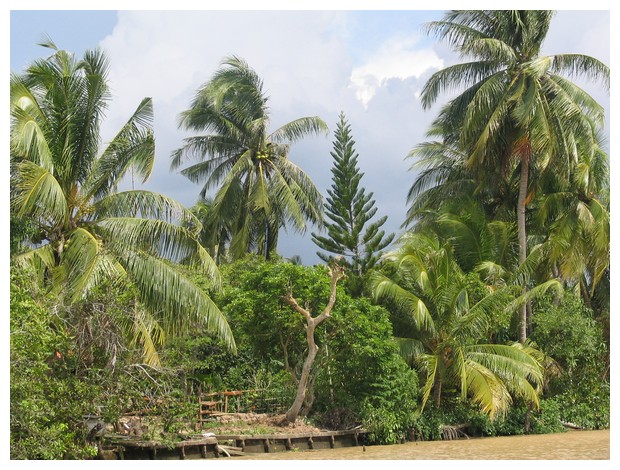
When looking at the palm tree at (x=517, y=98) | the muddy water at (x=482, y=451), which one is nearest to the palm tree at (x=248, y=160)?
the palm tree at (x=517, y=98)

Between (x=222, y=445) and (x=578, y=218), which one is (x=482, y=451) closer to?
(x=222, y=445)

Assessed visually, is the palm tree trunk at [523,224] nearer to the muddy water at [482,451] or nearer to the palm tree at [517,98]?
the palm tree at [517,98]

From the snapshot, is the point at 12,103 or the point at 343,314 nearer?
the point at 12,103

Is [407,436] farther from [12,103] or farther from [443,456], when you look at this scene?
[12,103]

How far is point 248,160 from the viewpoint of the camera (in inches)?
769

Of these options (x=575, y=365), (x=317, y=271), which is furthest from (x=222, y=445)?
(x=575, y=365)

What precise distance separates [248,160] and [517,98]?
6.54 metres

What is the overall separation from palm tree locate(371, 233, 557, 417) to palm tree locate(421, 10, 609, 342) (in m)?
2.07

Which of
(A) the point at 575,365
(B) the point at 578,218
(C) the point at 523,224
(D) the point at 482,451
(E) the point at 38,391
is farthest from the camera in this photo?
(C) the point at 523,224

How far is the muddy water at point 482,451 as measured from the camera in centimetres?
1154

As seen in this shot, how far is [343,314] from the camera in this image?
14219mm

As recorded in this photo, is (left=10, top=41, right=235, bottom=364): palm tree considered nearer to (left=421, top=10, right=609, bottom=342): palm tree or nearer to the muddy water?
the muddy water

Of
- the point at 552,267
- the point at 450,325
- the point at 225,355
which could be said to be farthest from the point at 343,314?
the point at 552,267

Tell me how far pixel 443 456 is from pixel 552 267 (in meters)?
7.59
